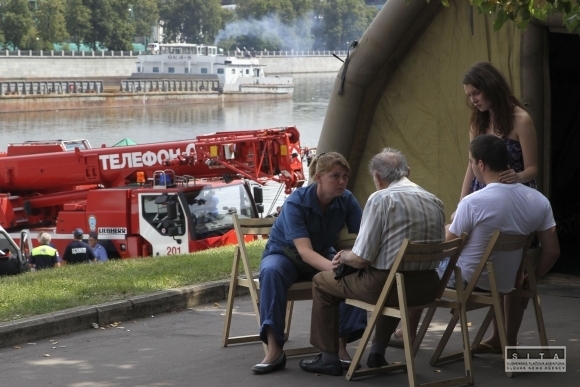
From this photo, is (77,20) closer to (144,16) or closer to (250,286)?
(144,16)

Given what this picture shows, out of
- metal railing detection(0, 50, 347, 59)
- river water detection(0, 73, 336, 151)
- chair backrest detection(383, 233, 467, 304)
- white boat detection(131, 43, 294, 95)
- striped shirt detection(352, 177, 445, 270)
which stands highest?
striped shirt detection(352, 177, 445, 270)

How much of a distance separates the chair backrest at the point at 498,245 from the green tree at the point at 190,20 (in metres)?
114

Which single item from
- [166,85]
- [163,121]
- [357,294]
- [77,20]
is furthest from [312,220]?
[77,20]

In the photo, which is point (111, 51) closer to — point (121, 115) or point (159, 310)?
point (121, 115)

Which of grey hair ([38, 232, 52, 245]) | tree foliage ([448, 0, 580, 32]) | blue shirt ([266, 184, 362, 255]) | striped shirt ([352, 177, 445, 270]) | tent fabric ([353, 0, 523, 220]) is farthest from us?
grey hair ([38, 232, 52, 245])

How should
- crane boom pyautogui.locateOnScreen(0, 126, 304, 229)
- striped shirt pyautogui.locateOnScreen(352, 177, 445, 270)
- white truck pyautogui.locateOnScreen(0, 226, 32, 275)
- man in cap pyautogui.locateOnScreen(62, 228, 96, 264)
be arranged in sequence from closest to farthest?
striped shirt pyautogui.locateOnScreen(352, 177, 445, 270)
white truck pyautogui.locateOnScreen(0, 226, 32, 275)
man in cap pyautogui.locateOnScreen(62, 228, 96, 264)
crane boom pyautogui.locateOnScreen(0, 126, 304, 229)

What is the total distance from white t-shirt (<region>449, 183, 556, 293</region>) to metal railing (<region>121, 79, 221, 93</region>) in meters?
76.0

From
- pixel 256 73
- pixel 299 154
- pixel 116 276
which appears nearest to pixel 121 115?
pixel 256 73

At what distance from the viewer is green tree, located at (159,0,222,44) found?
11819 cm

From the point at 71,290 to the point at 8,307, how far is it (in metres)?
0.78

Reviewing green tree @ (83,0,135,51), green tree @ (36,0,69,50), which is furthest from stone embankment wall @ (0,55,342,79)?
green tree @ (83,0,135,51)

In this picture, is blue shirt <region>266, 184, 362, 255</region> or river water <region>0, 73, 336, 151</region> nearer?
blue shirt <region>266, 184, 362, 255</region>

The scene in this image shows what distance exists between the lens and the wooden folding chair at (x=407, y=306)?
5344 mm

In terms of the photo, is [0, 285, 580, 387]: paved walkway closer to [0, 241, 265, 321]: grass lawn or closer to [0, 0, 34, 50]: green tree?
[0, 241, 265, 321]: grass lawn
